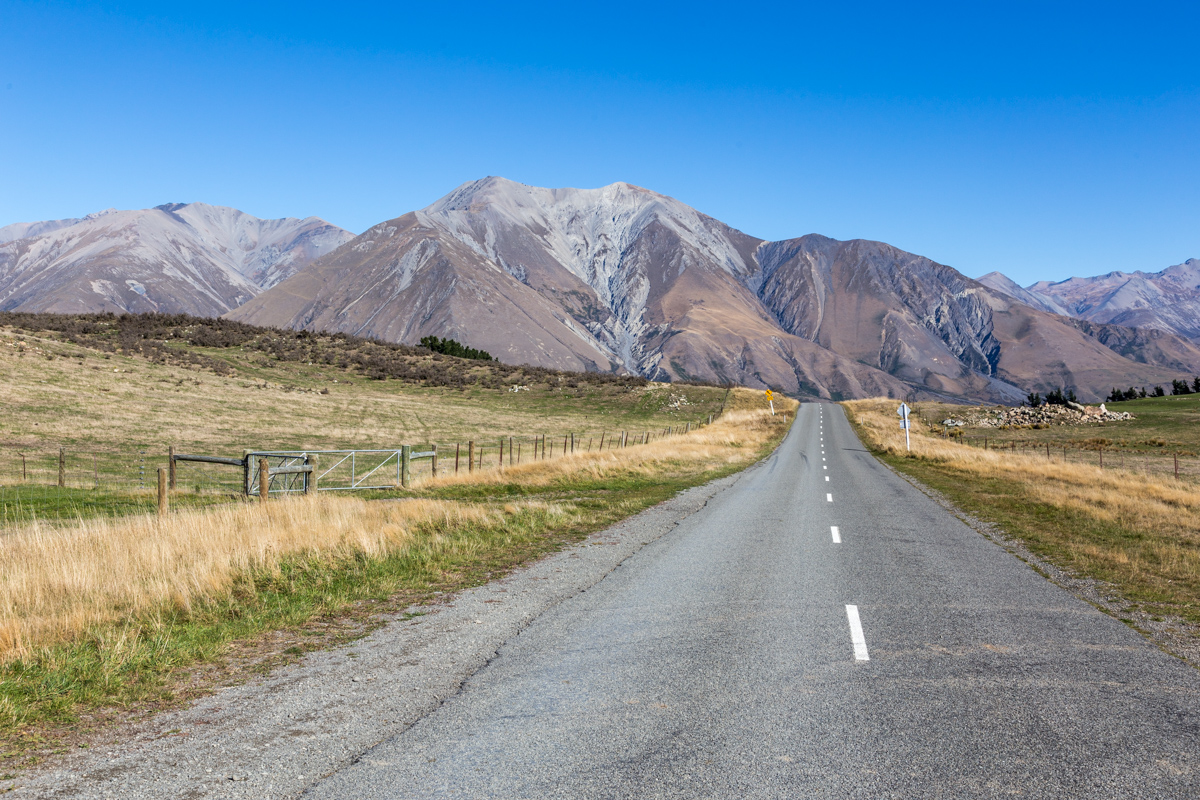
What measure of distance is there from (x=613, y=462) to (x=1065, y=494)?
15.9m

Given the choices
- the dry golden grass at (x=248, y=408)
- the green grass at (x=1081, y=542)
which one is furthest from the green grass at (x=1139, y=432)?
the green grass at (x=1081, y=542)

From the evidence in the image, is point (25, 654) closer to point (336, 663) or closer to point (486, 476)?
point (336, 663)

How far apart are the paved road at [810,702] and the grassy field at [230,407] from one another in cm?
1326

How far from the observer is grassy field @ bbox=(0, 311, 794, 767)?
6387mm

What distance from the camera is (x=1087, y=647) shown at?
23.6 ft

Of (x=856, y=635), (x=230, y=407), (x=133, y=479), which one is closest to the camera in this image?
(x=856, y=635)

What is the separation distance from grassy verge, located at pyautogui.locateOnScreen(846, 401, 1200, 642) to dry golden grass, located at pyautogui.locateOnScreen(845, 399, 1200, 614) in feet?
0.05

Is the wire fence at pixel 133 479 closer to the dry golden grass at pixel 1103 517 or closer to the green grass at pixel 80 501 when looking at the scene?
the green grass at pixel 80 501

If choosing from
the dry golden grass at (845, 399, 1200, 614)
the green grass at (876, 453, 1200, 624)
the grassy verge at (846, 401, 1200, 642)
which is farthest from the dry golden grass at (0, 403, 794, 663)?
the dry golden grass at (845, 399, 1200, 614)

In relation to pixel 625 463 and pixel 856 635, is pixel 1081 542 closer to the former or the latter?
pixel 856 635

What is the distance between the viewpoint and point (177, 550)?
35.1ft

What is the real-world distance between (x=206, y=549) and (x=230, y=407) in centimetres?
4008

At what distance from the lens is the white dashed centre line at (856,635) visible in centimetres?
681

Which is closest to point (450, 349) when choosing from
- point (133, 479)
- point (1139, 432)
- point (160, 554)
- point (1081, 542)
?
point (133, 479)
